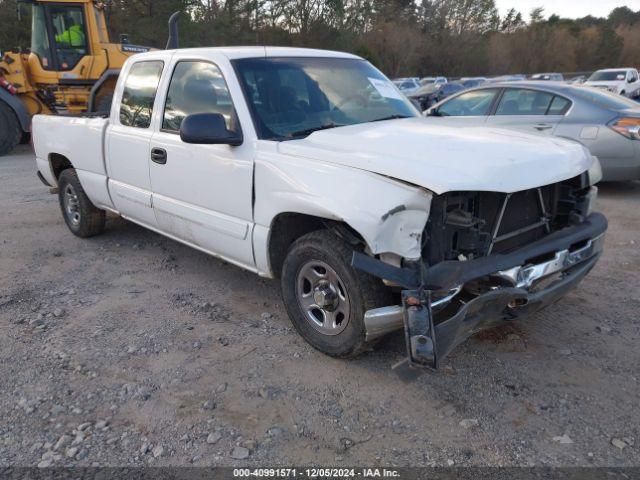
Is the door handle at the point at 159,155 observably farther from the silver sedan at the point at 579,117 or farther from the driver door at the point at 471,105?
the driver door at the point at 471,105

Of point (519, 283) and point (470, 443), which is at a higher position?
point (519, 283)

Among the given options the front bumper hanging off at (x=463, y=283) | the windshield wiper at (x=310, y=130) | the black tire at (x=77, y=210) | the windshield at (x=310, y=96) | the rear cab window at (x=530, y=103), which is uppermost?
the windshield at (x=310, y=96)

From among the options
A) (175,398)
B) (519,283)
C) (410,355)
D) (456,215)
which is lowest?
(175,398)

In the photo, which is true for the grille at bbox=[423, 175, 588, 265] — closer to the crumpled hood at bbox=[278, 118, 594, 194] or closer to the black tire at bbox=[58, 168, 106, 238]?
the crumpled hood at bbox=[278, 118, 594, 194]

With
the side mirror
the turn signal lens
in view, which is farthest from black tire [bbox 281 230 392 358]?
the turn signal lens

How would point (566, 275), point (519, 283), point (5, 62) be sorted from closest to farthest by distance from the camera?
point (519, 283), point (566, 275), point (5, 62)

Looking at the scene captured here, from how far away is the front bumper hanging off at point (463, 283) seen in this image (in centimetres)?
257

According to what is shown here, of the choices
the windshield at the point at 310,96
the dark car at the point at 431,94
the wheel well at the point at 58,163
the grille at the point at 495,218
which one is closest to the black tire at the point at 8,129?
the wheel well at the point at 58,163

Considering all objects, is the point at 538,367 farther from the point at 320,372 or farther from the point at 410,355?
the point at 320,372

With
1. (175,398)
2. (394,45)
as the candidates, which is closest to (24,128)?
(175,398)

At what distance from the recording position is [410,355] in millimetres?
2578

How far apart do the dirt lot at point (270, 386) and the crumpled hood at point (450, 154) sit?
1186 millimetres

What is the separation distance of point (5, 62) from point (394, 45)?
43.5 meters

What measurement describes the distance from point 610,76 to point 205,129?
86.9ft
